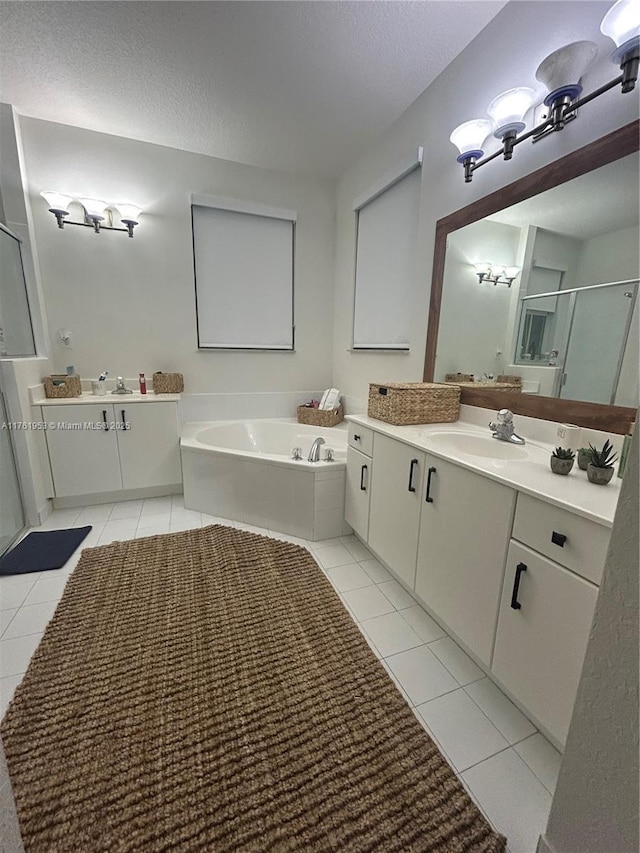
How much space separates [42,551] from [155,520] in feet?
2.02

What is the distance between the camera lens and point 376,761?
0.98m

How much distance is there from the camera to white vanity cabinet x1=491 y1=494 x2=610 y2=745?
2.83 feet

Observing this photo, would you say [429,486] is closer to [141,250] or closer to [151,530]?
[151,530]

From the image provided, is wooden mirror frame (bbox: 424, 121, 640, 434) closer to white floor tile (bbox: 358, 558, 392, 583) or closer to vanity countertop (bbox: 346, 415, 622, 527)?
vanity countertop (bbox: 346, 415, 622, 527)

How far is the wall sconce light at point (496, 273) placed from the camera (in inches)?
62.2

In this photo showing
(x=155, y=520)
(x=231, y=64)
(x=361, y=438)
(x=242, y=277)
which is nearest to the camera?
(x=231, y=64)

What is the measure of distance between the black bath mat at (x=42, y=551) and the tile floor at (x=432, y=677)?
49 mm

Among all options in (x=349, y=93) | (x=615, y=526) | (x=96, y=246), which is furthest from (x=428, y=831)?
(x=96, y=246)

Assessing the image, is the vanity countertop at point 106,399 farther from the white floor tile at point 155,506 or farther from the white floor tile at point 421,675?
the white floor tile at point 421,675

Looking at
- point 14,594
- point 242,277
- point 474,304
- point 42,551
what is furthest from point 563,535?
point 242,277

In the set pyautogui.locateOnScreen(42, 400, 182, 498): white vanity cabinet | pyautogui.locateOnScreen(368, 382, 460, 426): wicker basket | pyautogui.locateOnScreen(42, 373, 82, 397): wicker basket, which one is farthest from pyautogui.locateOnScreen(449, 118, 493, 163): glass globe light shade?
pyautogui.locateOnScreen(42, 373, 82, 397): wicker basket

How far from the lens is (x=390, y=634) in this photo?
145cm

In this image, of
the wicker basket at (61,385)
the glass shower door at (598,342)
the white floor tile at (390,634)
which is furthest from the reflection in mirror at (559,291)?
the wicker basket at (61,385)

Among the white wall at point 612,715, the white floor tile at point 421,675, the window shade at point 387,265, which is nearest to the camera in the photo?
the white wall at point 612,715
